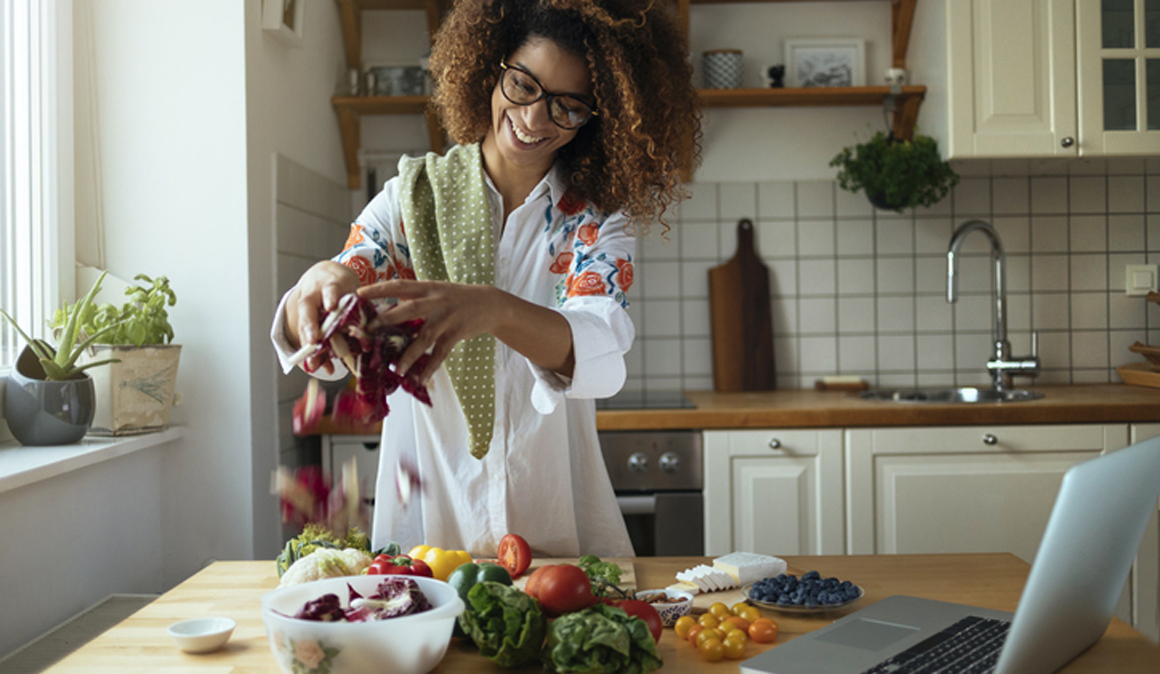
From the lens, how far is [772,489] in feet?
7.47

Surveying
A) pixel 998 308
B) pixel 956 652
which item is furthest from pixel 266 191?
pixel 998 308

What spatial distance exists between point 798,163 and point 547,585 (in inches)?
85.0

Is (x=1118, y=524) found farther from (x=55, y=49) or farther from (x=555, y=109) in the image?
(x=55, y=49)

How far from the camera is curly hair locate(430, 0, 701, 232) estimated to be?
1.28 meters

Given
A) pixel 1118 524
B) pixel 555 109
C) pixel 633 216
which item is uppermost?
pixel 555 109

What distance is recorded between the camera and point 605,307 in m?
1.20

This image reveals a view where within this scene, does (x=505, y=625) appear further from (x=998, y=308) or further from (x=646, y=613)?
(x=998, y=308)

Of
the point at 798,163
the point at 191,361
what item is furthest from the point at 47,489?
the point at 798,163

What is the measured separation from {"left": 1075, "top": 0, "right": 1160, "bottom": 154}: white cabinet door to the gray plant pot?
2.43 m

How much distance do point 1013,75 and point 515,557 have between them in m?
2.02

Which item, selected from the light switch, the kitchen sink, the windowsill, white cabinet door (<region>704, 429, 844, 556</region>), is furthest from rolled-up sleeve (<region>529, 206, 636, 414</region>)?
the light switch

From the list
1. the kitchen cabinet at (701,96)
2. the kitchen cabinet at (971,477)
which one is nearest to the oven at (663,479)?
the kitchen cabinet at (971,477)

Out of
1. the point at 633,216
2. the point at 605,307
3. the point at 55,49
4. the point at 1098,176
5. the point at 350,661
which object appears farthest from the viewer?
the point at 1098,176

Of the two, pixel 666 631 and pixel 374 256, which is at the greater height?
pixel 374 256
